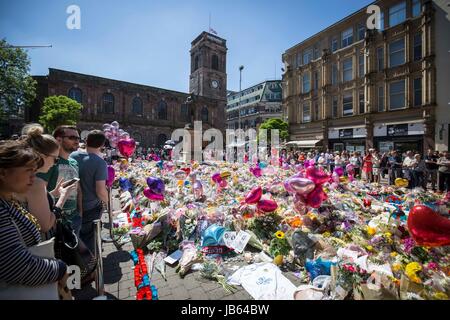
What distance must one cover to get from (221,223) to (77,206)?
8.22ft

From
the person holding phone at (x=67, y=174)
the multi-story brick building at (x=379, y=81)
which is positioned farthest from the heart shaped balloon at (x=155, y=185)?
the multi-story brick building at (x=379, y=81)

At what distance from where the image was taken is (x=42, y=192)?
1733 mm

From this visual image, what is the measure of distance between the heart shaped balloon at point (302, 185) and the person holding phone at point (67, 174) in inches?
135

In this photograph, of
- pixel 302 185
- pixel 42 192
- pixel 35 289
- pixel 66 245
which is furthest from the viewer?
pixel 302 185

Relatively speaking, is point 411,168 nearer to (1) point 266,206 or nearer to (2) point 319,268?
(1) point 266,206

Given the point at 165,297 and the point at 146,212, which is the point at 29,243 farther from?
the point at 146,212

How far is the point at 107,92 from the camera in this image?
31.6 meters

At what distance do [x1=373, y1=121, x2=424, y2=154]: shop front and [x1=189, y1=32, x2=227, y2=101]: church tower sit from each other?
103 ft

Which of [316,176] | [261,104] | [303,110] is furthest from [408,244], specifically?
[261,104]

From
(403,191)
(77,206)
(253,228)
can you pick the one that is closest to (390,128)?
(403,191)

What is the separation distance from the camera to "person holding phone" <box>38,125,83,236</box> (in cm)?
258

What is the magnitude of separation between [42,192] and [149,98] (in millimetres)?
36622

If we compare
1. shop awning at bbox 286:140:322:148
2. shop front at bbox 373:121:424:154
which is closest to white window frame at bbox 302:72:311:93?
shop awning at bbox 286:140:322:148

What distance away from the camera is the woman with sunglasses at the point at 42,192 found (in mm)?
1689
